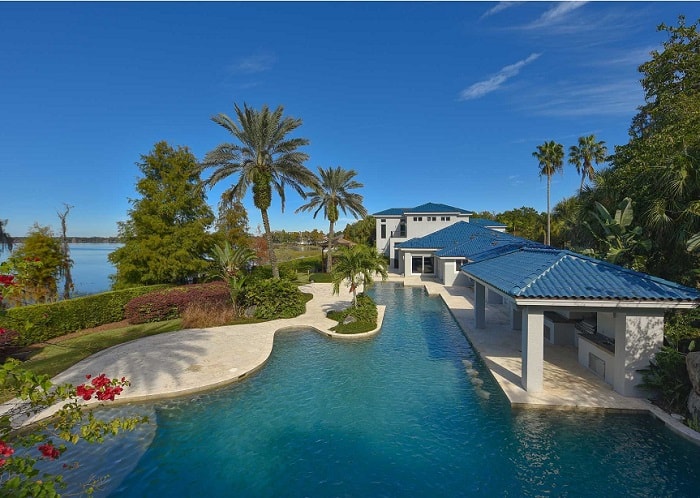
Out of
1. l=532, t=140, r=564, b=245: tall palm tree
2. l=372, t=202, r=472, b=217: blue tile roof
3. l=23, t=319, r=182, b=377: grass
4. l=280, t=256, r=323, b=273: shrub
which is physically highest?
l=532, t=140, r=564, b=245: tall palm tree

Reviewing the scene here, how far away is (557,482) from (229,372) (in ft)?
34.5

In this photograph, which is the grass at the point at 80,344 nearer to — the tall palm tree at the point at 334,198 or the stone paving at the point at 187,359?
the stone paving at the point at 187,359

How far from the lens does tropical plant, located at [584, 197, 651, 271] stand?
13.4 meters

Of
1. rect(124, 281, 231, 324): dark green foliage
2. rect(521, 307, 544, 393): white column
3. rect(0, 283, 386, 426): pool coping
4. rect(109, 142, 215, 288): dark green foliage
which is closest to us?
rect(521, 307, 544, 393): white column

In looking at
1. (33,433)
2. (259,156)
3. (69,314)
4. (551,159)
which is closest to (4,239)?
(69,314)

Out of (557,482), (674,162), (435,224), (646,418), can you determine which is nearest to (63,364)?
(557,482)

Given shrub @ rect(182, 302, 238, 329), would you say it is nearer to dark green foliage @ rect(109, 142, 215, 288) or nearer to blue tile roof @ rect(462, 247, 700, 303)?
dark green foliage @ rect(109, 142, 215, 288)

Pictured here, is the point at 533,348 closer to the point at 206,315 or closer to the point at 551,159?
the point at 206,315

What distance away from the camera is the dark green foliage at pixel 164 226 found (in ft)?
83.4

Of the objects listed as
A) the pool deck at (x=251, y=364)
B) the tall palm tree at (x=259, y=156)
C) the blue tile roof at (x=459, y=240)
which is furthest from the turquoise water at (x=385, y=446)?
the blue tile roof at (x=459, y=240)

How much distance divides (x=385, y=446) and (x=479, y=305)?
36.0ft

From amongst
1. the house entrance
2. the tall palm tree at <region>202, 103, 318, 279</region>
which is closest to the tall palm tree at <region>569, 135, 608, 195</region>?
the house entrance

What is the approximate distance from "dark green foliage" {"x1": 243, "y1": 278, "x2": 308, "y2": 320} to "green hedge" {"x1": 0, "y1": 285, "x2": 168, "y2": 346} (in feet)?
24.1

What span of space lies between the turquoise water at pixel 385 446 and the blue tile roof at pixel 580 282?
3366 millimetres
